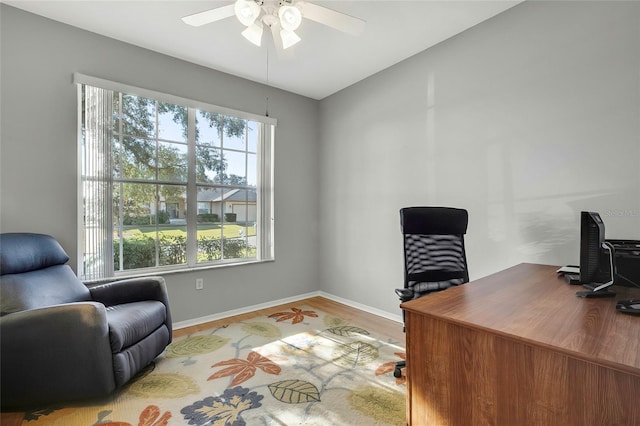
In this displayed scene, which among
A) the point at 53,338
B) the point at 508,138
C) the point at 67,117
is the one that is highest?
the point at 67,117

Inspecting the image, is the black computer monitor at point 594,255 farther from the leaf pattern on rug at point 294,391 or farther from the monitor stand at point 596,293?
the leaf pattern on rug at point 294,391

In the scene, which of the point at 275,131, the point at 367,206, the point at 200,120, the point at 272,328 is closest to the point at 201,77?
the point at 200,120

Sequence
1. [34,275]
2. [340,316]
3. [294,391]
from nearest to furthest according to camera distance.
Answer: [294,391] → [34,275] → [340,316]

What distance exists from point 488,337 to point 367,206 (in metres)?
2.67

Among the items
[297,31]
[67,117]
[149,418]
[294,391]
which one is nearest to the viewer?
[149,418]

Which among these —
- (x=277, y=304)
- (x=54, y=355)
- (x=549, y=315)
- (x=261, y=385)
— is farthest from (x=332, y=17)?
(x=277, y=304)

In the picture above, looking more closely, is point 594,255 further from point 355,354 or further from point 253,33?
point 253,33

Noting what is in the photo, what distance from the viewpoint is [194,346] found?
269 centimetres

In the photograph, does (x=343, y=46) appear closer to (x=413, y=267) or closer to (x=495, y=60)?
(x=495, y=60)

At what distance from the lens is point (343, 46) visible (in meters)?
2.93

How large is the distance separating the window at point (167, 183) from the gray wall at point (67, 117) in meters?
0.13

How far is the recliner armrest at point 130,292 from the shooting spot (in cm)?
239

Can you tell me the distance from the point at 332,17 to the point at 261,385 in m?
2.58

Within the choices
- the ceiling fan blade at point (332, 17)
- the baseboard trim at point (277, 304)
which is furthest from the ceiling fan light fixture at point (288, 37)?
the baseboard trim at point (277, 304)
